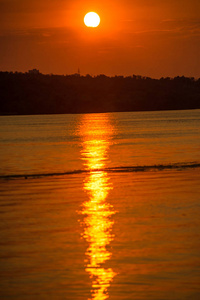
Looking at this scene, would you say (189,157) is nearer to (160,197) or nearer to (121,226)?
(160,197)

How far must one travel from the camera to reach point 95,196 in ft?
75.8

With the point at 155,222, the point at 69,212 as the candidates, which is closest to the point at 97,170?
the point at 69,212

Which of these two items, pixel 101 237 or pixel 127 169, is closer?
pixel 101 237

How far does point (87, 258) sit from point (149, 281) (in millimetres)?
1940

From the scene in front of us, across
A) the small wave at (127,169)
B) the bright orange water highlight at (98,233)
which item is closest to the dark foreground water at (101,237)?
the bright orange water highlight at (98,233)

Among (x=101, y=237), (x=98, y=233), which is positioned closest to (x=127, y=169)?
(x=98, y=233)

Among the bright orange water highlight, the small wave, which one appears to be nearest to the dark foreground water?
the bright orange water highlight

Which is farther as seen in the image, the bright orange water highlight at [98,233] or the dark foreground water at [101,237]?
the bright orange water highlight at [98,233]

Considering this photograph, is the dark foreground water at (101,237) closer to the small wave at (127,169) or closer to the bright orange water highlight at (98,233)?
the bright orange water highlight at (98,233)

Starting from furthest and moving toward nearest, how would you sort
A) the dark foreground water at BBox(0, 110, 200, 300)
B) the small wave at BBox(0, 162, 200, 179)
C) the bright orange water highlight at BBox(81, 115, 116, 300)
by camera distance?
1. the small wave at BBox(0, 162, 200, 179)
2. the bright orange water highlight at BBox(81, 115, 116, 300)
3. the dark foreground water at BBox(0, 110, 200, 300)

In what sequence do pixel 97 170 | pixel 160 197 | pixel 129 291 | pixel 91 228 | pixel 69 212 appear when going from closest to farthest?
pixel 129 291 < pixel 91 228 < pixel 69 212 < pixel 160 197 < pixel 97 170

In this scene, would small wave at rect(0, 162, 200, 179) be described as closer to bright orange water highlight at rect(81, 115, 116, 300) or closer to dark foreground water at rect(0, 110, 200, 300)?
dark foreground water at rect(0, 110, 200, 300)

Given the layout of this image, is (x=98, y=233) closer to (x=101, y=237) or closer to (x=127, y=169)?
(x=101, y=237)

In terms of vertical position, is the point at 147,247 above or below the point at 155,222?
A: below
